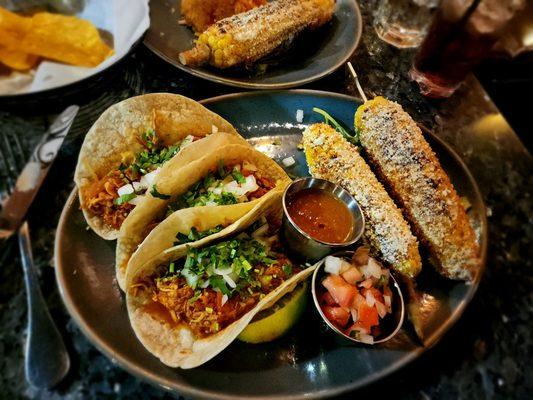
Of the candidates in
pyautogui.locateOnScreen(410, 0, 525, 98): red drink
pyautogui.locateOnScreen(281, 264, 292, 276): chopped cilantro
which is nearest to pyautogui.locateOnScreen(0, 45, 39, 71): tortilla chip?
pyautogui.locateOnScreen(281, 264, 292, 276): chopped cilantro

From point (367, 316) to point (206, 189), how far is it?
41.9 inches

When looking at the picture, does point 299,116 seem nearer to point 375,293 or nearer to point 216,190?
point 216,190

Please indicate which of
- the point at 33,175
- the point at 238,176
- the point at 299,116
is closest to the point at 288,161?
the point at 299,116

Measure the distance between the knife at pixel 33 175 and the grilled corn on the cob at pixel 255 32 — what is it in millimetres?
988

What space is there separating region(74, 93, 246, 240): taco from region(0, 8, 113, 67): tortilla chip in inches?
17.4

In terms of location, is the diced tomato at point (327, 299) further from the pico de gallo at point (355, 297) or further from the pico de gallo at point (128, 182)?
the pico de gallo at point (128, 182)

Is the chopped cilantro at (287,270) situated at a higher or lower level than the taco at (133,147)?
lower

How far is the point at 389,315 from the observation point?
1926 mm

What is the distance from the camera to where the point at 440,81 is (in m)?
3.20

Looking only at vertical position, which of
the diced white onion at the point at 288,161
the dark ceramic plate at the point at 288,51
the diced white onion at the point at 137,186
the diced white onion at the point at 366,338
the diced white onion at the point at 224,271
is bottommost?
the diced white onion at the point at 366,338

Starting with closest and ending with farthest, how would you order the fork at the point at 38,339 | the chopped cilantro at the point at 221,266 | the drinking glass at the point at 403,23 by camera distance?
the fork at the point at 38,339 < the chopped cilantro at the point at 221,266 < the drinking glass at the point at 403,23

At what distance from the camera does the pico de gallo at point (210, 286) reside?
1.93 meters

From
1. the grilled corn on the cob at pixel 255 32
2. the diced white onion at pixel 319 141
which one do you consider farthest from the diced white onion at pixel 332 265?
the grilled corn on the cob at pixel 255 32

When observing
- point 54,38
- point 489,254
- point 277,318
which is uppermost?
point 54,38
